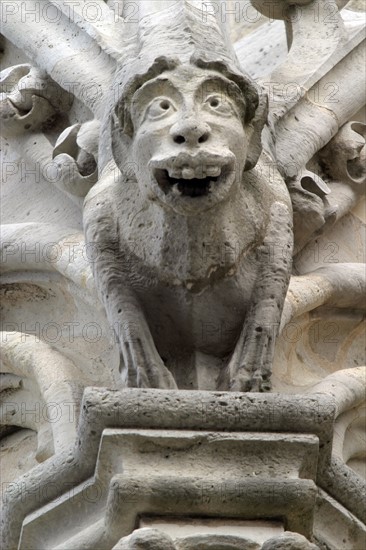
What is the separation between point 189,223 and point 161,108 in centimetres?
23

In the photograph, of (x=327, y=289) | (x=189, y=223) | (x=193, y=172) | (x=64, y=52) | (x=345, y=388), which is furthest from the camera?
(x=64, y=52)

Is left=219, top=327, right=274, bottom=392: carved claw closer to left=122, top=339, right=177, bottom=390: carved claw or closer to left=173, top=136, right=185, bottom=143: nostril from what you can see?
left=122, top=339, right=177, bottom=390: carved claw

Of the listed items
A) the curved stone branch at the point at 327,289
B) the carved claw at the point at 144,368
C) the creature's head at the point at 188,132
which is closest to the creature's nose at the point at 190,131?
the creature's head at the point at 188,132

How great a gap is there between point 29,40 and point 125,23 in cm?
31

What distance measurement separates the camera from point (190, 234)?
164 inches

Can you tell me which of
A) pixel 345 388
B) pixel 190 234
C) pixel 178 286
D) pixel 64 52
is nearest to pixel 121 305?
pixel 178 286

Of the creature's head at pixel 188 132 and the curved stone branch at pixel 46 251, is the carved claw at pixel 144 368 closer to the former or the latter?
the creature's head at pixel 188 132

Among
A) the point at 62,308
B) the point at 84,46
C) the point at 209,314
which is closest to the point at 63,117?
the point at 84,46

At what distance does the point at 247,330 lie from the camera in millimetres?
4309

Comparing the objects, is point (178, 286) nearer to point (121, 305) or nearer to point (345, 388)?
point (121, 305)

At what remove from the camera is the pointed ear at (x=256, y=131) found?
4277 mm

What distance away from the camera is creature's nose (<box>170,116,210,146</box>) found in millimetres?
4062

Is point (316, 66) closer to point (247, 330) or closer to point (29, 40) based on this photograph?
point (29, 40)

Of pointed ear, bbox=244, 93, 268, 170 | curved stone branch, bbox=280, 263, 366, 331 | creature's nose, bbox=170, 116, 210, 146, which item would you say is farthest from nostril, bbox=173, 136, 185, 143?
curved stone branch, bbox=280, 263, 366, 331
